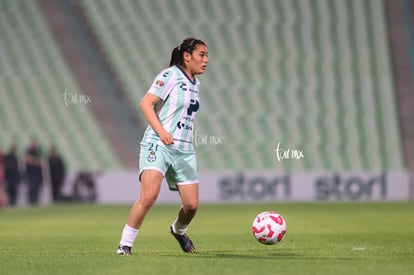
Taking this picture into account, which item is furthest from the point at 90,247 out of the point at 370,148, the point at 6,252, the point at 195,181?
the point at 370,148

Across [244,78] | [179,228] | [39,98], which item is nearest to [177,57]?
[179,228]

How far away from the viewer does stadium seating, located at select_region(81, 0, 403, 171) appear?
27.4 metres

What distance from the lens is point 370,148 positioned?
2744cm

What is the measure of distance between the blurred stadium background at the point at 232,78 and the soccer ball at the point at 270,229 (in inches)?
667

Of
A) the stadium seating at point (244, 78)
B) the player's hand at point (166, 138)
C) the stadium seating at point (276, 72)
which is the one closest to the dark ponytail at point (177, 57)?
the player's hand at point (166, 138)

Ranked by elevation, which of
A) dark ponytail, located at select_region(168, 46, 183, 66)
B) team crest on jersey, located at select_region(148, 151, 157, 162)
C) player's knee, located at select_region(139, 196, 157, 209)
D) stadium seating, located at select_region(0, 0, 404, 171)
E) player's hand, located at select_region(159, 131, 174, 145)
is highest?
dark ponytail, located at select_region(168, 46, 183, 66)

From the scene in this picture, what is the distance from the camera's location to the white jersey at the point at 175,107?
8547 millimetres

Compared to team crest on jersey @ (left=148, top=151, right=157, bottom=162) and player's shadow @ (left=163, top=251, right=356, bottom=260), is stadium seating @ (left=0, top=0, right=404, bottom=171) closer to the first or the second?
player's shadow @ (left=163, top=251, right=356, bottom=260)

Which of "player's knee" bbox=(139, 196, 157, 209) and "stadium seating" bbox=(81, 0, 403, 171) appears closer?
"player's knee" bbox=(139, 196, 157, 209)

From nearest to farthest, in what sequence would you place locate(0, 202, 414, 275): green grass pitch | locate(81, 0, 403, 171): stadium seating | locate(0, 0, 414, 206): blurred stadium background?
locate(0, 202, 414, 275): green grass pitch
locate(81, 0, 403, 171): stadium seating
locate(0, 0, 414, 206): blurred stadium background

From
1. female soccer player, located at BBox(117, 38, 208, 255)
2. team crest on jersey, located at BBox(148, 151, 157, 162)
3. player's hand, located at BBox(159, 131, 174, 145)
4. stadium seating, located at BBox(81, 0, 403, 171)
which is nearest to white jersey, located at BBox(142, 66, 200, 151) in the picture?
female soccer player, located at BBox(117, 38, 208, 255)

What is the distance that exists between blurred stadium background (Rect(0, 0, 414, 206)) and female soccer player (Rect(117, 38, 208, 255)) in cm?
1749

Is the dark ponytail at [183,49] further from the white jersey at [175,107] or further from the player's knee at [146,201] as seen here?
the player's knee at [146,201]

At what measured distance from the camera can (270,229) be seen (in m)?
9.16
